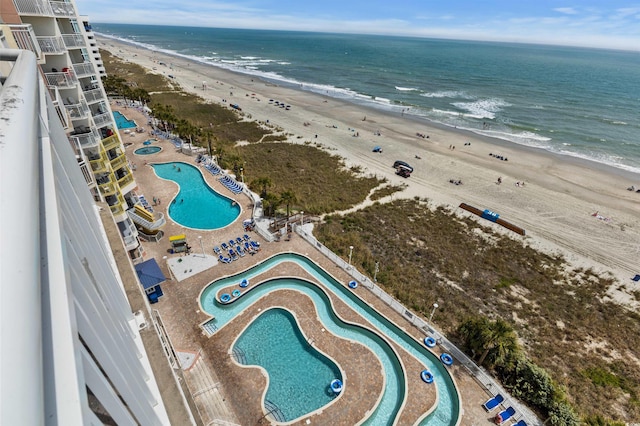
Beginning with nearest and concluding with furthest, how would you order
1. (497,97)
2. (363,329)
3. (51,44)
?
(51,44)
(363,329)
(497,97)

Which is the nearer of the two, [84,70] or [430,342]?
[430,342]

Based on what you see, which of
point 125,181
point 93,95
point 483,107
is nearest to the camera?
point 93,95

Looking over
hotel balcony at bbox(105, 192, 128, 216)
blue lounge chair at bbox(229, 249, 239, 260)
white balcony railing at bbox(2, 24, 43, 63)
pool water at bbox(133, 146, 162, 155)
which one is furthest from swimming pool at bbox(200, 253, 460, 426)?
pool water at bbox(133, 146, 162, 155)

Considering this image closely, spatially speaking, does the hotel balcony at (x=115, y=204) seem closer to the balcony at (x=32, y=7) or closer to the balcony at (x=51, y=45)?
the balcony at (x=51, y=45)

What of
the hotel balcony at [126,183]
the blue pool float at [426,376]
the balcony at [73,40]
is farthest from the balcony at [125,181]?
the blue pool float at [426,376]

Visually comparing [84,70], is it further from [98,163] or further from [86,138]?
[98,163]

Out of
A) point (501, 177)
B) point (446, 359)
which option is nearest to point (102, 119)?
point (446, 359)

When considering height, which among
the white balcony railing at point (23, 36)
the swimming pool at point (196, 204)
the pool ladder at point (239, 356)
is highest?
the white balcony railing at point (23, 36)
